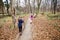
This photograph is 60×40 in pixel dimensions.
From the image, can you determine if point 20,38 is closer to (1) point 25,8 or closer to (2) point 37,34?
(2) point 37,34

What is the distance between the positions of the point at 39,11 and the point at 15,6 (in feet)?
2.51

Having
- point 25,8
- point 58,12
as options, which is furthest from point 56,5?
point 25,8

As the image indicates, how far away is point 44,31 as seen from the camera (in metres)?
4.36

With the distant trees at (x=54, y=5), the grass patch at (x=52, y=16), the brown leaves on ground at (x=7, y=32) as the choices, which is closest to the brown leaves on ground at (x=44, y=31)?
the grass patch at (x=52, y=16)

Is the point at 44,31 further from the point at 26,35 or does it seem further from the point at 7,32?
the point at 7,32

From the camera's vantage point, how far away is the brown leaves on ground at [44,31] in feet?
13.4

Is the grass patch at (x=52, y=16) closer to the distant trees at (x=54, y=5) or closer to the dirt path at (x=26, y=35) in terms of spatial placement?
the distant trees at (x=54, y=5)

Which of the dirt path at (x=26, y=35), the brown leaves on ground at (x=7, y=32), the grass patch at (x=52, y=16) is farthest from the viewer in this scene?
the dirt path at (x=26, y=35)

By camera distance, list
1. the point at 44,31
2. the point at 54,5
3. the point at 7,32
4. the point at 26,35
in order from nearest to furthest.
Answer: the point at 44,31 < the point at 54,5 < the point at 7,32 < the point at 26,35

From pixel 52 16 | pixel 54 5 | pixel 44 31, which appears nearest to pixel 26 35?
pixel 44 31

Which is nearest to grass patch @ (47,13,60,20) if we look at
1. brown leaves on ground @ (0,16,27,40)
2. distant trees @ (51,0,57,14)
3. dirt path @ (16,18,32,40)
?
distant trees @ (51,0,57,14)

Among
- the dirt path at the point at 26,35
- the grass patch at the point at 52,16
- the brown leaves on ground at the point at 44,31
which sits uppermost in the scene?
the grass patch at the point at 52,16

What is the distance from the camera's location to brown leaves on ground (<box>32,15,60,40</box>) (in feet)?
13.4

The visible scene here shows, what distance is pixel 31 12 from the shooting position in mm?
4789
